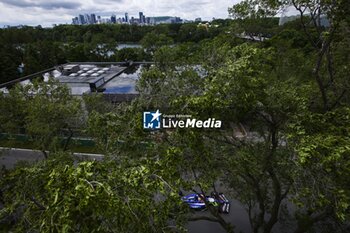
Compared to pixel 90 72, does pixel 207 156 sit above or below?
above

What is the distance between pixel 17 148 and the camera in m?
18.9

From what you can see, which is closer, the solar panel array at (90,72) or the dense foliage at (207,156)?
the dense foliage at (207,156)

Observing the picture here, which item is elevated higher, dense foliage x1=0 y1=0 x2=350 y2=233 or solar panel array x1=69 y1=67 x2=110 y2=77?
dense foliage x1=0 y1=0 x2=350 y2=233

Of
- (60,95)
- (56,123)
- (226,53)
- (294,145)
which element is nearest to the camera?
(294,145)

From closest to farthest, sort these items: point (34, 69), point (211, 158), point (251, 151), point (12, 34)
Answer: point (211, 158)
point (251, 151)
point (34, 69)
point (12, 34)

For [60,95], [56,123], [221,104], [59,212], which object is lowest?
[56,123]

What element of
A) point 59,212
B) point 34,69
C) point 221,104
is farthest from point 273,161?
point 34,69

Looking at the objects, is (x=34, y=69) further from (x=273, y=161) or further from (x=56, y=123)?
(x=273, y=161)

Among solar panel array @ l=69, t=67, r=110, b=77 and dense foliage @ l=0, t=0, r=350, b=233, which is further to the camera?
solar panel array @ l=69, t=67, r=110, b=77

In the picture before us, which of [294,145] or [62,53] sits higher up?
[294,145]

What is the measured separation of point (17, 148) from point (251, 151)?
60.5 ft

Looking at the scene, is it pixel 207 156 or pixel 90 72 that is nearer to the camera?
pixel 207 156

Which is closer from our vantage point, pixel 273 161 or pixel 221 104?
pixel 221 104

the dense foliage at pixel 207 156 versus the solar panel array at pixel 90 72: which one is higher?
Result: the dense foliage at pixel 207 156
